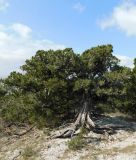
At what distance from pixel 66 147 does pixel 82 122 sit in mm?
5016

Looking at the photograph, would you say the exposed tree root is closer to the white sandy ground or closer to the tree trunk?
the tree trunk

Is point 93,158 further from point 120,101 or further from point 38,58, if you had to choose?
point 38,58

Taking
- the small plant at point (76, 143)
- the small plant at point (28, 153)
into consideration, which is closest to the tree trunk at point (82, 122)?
the small plant at point (76, 143)

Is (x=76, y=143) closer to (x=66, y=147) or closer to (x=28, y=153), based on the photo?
(x=66, y=147)

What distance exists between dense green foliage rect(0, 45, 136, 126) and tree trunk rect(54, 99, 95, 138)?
0.82 meters

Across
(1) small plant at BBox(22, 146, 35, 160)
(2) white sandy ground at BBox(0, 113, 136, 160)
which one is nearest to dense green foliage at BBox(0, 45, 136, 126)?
(2) white sandy ground at BBox(0, 113, 136, 160)

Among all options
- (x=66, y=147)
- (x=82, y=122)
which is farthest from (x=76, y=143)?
(x=82, y=122)

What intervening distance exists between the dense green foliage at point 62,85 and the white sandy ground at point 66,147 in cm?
284

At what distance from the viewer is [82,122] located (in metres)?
39.6

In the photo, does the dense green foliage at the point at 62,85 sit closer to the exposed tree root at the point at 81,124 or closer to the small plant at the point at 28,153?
the exposed tree root at the point at 81,124

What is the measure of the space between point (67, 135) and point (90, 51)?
33.1ft

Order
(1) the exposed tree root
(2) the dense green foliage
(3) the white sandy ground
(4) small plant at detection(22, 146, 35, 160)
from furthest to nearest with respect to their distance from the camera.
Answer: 1. (2) the dense green foliage
2. (1) the exposed tree root
3. (4) small plant at detection(22, 146, 35, 160)
4. (3) the white sandy ground

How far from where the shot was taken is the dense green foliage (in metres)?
39.3

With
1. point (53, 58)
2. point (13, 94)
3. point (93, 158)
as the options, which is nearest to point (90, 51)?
point (53, 58)
